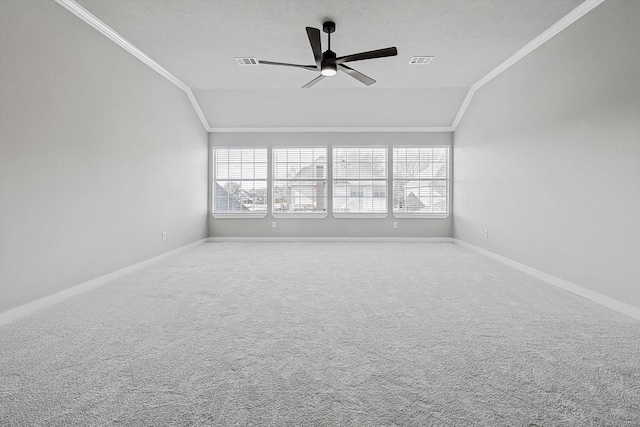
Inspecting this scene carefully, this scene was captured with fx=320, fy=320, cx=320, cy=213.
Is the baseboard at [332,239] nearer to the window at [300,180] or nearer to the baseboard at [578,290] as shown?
the window at [300,180]

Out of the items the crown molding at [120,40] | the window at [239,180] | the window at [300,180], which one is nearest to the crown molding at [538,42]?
the window at [300,180]

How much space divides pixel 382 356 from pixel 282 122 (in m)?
5.57

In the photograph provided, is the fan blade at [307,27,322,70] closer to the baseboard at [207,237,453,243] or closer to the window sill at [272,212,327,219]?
the window sill at [272,212,327,219]

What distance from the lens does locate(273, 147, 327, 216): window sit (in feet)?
22.6

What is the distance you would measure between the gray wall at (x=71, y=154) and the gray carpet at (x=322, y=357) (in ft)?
1.50

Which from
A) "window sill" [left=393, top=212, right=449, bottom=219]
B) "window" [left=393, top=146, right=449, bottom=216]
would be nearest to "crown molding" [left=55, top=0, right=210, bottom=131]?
"window" [left=393, top=146, right=449, bottom=216]

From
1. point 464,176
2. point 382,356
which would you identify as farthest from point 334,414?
point 464,176

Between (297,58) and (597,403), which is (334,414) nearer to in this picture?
(597,403)

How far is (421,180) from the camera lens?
22.5 feet

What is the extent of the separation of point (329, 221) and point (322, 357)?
5.04m

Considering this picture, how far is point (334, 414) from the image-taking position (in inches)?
54.2

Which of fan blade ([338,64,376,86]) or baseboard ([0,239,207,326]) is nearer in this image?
baseboard ([0,239,207,326])

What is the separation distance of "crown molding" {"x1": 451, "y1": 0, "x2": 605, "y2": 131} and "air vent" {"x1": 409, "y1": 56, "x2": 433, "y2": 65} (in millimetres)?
1075

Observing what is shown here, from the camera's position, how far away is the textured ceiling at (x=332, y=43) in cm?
Result: 318
